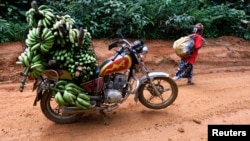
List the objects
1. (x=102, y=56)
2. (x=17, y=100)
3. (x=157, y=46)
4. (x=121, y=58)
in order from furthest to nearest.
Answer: (x=157, y=46), (x=102, y=56), (x=17, y=100), (x=121, y=58)

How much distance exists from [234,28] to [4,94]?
6.81 meters

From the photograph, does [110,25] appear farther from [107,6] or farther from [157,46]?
[157,46]

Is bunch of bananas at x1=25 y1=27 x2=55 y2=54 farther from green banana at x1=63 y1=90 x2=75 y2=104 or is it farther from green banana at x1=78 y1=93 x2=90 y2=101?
green banana at x1=78 y1=93 x2=90 y2=101

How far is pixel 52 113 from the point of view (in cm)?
524

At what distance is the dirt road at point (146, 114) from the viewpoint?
198 inches

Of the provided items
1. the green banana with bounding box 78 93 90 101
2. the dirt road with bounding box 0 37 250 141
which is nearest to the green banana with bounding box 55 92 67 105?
the green banana with bounding box 78 93 90 101

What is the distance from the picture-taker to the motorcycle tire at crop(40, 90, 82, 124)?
512 centimetres

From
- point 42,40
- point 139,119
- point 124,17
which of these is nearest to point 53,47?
point 42,40

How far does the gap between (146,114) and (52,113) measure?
152 cm

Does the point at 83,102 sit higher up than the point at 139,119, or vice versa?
the point at 83,102

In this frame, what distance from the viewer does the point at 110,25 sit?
8891mm

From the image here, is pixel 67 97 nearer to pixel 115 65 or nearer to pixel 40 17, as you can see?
pixel 115 65

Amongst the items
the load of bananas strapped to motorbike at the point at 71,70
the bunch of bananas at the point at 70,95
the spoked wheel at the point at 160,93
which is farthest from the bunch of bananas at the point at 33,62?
the spoked wheel at the point at 160,93

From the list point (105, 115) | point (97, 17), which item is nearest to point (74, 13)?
point (97, 17)
